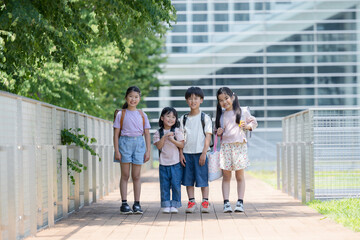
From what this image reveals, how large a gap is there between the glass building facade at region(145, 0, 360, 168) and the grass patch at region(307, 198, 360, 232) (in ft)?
86.6

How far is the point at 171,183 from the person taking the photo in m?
9.94

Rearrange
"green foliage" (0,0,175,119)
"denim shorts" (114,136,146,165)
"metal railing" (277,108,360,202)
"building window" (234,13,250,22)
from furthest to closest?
1. "building window" (234,13,250,22)
2. "metal railing" (277,108,360,202)
3. "denim shorts" (114,136,146,165)
4. "green foliage" (0,0,175,119)

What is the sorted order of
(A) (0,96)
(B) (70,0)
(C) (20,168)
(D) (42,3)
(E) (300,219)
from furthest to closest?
(B) (70,0), (D) (42,3), (E) (300,219), (C) (20,168), (A) (0,96)

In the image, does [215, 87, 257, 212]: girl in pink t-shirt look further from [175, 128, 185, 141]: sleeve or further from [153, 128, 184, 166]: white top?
[153, 128, 184, 166]: white top

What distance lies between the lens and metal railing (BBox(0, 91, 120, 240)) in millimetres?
6766

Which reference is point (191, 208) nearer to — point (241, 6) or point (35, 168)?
point (35, 168)

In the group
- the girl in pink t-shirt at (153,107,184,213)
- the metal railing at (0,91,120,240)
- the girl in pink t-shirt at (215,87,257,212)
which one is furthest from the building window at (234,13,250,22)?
the girl in pink t-shirt at (153,107,184,213)

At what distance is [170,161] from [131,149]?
0.52 meters

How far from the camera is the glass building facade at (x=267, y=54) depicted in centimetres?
3734

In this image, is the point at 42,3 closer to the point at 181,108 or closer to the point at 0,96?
the point at 0,96

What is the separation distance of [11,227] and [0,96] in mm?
1152

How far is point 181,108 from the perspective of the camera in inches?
1470

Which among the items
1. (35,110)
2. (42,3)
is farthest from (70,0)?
(35,110)

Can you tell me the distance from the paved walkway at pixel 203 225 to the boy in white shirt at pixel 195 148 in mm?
375
